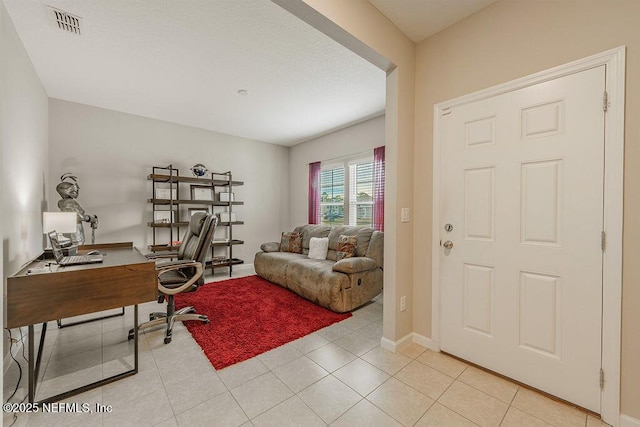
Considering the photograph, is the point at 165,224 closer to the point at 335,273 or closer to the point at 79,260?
the point at 79,260

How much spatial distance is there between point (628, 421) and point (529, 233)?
104 cm

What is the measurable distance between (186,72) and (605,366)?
13.1 feet

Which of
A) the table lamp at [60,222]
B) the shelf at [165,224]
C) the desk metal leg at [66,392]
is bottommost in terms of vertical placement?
the desk metal leg at [66,392]

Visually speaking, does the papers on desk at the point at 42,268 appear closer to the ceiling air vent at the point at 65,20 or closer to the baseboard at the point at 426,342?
the ceiling air vent at the point at 65,20

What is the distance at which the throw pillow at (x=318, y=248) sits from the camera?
384cm

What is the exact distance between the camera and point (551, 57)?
1.59 metres

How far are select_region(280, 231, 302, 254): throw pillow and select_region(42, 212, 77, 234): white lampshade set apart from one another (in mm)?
2644

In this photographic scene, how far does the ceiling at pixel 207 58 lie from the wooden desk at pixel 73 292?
186cm

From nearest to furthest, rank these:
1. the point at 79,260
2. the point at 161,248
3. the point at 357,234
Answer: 1. the point at 79,260
2. the point at 357,234
3. the point at 161,248

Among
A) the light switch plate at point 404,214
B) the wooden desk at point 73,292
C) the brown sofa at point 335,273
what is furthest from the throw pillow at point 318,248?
the wooden desk at point 73,292

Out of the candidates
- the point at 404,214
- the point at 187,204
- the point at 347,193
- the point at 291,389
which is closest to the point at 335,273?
the point at 404,214

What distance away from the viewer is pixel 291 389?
5.49 ft

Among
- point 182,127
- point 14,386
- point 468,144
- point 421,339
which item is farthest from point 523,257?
point 182,127

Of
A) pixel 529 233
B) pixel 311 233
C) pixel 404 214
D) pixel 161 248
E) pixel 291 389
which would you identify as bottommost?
pixel 291 389
